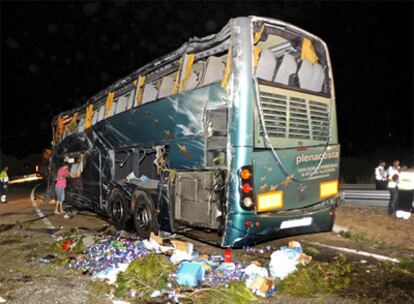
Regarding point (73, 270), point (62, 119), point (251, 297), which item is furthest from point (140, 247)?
point (62, 119)

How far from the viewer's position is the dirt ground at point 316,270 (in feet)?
15.4

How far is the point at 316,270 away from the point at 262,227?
919mm

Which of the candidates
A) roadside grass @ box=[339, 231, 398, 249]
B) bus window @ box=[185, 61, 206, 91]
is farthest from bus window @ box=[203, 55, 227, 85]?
roadside grass @ box=[339, 231, 398, 249]

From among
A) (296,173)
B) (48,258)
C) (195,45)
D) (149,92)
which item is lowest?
(48,258)

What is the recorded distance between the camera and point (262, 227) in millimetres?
5895

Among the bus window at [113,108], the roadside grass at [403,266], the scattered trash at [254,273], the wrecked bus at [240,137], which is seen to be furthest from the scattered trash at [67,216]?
the roadside grass at [403,266]

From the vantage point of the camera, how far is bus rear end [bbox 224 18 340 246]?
18.9 feet

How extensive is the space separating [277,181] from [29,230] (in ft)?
19.9

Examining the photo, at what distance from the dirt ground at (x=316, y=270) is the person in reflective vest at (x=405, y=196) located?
25.6 inches

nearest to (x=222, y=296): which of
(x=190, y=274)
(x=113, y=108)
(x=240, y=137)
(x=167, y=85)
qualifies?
(x=190, y=274)

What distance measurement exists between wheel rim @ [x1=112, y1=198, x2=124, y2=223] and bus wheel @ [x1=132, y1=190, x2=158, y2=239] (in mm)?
768

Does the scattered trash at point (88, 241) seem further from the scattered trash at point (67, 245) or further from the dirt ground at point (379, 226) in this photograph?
the dirt ground at point (379, 226)

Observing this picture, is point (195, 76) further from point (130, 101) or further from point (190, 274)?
point (190, 274)

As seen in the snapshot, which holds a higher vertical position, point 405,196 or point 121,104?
point 121,104
